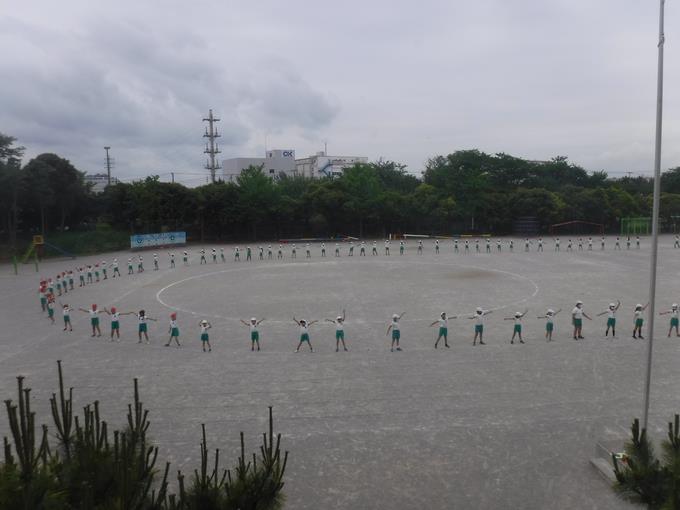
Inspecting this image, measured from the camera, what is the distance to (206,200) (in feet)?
196

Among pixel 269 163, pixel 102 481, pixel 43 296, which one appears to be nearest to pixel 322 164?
pixel 269 163

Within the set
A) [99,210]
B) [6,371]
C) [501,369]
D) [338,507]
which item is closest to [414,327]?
[501,369]

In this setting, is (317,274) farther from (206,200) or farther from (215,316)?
(206,200)

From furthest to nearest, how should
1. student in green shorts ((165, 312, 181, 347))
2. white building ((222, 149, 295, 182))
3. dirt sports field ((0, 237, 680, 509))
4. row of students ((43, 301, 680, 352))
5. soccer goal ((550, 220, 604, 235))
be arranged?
white building ((222, 149, 295, 182)) → soccer goal ((550, 220, 604, 235)) → student in green shorts ((165, 312, 181, 347)) → row of students ((43, 301, 680, 352)) → dirt sports field ((0, 237, 680, 509))

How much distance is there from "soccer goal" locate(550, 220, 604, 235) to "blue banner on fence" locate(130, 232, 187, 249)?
45675mm

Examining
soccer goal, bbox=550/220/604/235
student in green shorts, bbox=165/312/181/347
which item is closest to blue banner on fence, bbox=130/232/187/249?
student in green shorts, bbox=165/312/181/347

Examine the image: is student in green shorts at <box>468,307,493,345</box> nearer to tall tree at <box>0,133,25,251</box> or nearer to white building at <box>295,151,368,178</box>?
tall tree at <box>0,133,25,251</box>

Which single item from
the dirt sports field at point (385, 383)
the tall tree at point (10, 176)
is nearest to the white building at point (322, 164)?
the tall tree at point (10, 176)

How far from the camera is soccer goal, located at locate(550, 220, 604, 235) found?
66.6m

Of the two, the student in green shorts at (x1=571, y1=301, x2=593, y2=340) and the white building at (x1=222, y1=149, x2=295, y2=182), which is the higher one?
the white building at (x1=222, y1=149, x2=295, y2=182)

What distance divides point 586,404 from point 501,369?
2918mm

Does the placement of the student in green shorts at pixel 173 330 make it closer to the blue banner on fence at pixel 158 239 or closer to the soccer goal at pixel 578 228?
the blue banner on fence at pixel 158 239

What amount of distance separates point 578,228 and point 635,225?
6592mm

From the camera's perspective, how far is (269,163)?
360 feet
